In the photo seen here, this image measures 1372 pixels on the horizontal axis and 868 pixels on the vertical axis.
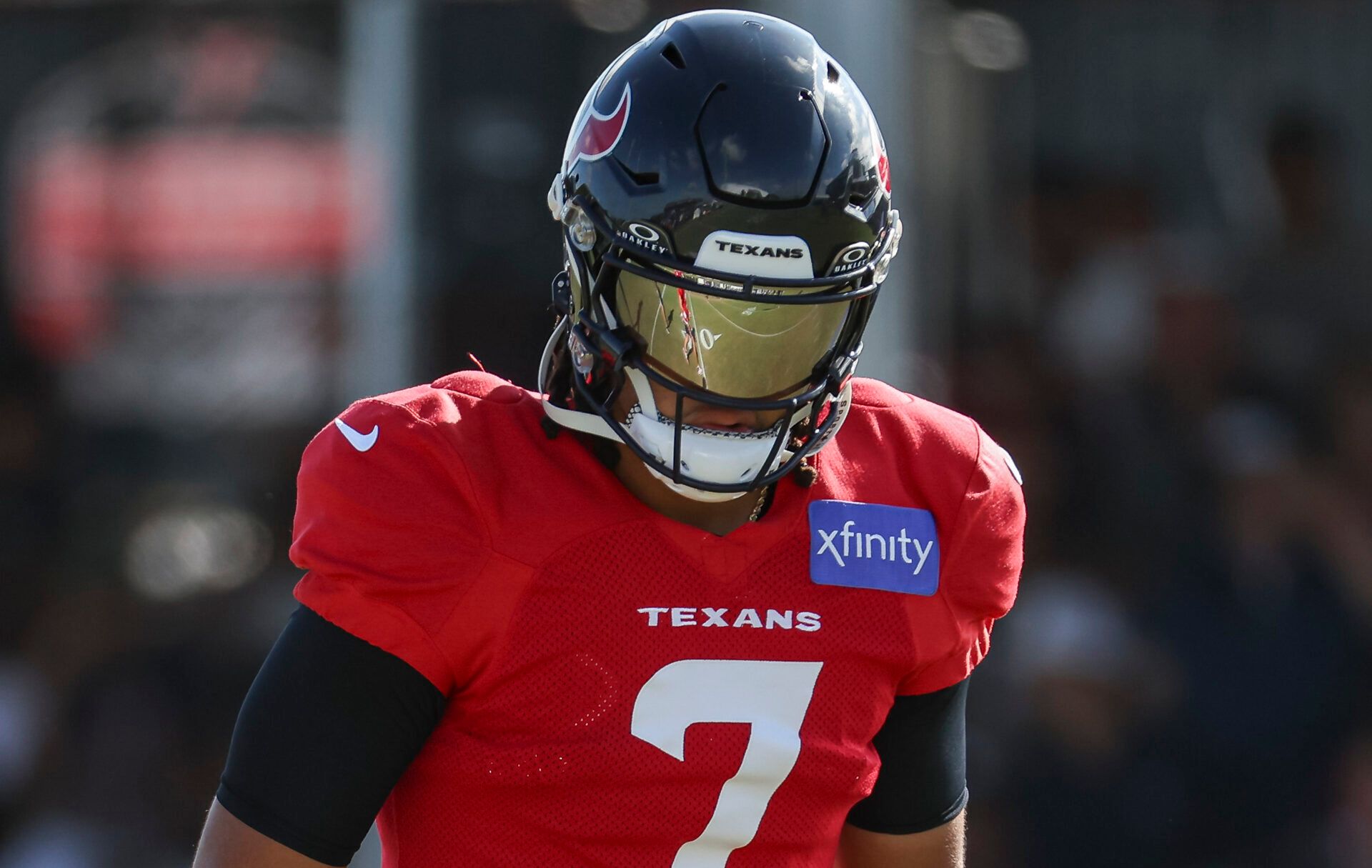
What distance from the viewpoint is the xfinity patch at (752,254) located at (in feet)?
5.26

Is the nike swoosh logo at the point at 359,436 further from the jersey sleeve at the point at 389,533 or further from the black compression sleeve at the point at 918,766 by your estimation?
the black compression sleeve at the point at 918,766

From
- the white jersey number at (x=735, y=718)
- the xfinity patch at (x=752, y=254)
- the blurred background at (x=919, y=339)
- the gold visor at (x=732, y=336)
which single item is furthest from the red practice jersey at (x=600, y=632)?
the blurred background at (x=919, y=339)

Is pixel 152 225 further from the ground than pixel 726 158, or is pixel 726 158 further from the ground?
pixel 726 158

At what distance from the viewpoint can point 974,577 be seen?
175 cm

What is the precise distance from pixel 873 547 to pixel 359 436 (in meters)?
0.52

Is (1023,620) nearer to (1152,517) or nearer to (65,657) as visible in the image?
(1152,517)

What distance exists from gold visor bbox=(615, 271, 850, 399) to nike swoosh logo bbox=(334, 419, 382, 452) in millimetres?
270

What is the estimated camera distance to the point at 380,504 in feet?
5.14

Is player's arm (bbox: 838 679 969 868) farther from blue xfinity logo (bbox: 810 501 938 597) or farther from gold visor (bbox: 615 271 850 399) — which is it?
gold visor (bbox: 615 271 850 399)

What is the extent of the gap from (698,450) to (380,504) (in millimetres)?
298

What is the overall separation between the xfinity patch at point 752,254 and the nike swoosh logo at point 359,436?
0.35 metres

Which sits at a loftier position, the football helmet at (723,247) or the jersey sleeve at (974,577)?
the football helmet at (723,247)

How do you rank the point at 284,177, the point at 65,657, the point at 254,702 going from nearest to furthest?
the point at 254,702, the point at 65,657, the point at 284,177

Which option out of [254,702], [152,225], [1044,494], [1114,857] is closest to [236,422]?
[152,225]
